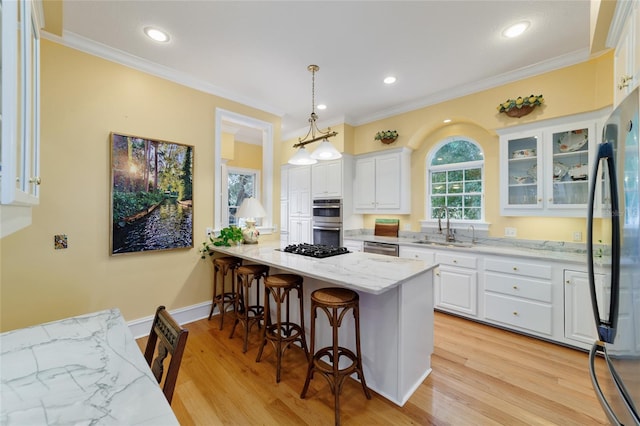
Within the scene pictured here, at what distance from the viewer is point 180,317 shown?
3.15m

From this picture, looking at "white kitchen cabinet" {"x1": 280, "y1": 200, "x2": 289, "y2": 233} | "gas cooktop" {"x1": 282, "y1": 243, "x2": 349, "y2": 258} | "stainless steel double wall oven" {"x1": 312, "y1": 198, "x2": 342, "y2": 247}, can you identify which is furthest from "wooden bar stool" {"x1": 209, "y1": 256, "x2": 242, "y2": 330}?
"white kitchen cabinet" {"x1": 280, "y1": 200, "x2": 289, "y2": 233}

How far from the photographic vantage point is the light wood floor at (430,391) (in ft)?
5.73

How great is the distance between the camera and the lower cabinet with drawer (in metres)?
2.71

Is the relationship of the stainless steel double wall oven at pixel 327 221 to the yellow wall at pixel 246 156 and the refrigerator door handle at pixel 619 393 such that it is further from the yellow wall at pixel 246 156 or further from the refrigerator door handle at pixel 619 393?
the refrigerator door handle at pixel 619 393

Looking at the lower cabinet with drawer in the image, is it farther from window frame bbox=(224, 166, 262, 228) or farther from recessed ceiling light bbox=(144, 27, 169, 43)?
window frame bbox=(224, 166, 262, 228)

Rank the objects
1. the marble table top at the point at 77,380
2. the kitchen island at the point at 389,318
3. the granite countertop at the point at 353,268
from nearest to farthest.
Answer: the marble table top at the point at 77,380 < the granite countertop at the point at 353,268 < the kitchen island at the point at 389,318

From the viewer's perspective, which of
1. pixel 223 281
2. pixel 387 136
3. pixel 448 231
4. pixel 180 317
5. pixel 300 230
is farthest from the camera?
pixel 300 230

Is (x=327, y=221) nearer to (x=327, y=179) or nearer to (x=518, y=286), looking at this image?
(x=327, y=179)

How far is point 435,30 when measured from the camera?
2408mm

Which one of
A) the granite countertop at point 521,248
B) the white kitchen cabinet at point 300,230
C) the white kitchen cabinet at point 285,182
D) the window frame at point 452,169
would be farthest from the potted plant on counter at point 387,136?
the white kitchen cabinet at point 285,182

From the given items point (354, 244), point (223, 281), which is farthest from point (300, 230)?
point (223, 281)

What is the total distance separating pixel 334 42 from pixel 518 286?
3.17m

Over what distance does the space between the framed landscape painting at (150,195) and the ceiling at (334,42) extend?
89cm

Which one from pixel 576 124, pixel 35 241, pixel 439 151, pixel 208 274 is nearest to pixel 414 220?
pixel 439 151
